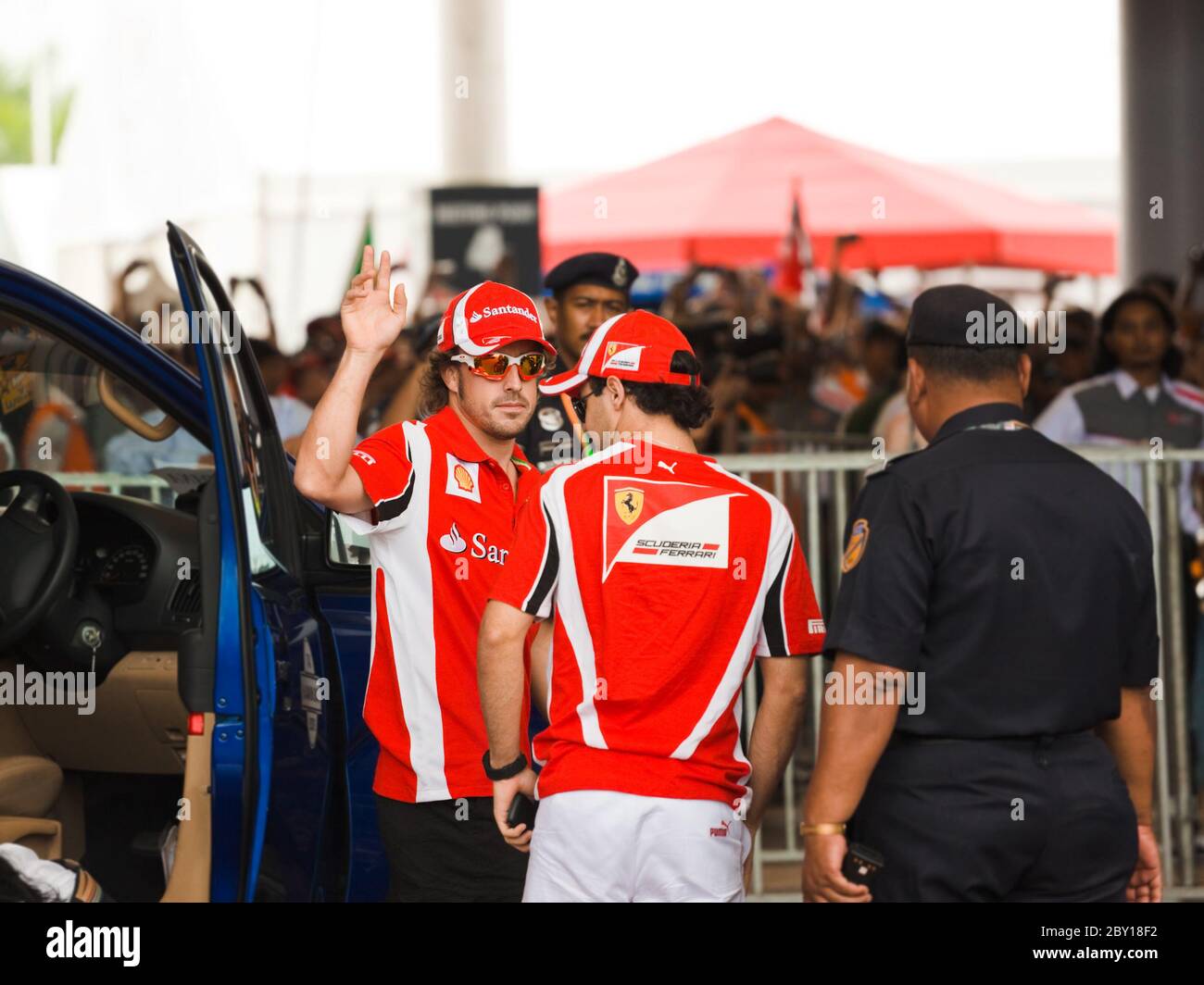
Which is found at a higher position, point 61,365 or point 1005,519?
point 61,365

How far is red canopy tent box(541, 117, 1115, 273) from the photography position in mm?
11719

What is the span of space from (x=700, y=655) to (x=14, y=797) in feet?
6.28

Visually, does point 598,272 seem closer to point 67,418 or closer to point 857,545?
point 67,418

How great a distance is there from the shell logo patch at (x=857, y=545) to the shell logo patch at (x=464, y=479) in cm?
88

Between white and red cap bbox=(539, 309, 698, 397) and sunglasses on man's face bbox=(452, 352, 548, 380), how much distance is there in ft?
0.97

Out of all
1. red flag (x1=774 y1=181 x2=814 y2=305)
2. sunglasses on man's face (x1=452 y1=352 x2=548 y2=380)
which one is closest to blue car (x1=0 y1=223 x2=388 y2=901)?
sunglasses on man's face (x1=452 y1=352 x2=548 y2=380)

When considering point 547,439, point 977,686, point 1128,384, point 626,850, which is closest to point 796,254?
point 1128,384

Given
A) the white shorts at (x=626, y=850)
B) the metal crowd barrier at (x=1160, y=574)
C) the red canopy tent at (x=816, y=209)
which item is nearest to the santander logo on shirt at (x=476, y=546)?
the white shorts at (x=626, y=850)

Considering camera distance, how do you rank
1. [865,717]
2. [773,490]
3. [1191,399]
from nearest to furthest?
[865,717] < [773,490] < [1191,399]

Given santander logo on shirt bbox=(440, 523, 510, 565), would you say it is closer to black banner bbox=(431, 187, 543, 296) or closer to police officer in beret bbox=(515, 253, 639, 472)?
police officer in beret bbox=(515, 253, 639, 472)

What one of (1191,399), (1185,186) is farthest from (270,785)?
(1185,186)

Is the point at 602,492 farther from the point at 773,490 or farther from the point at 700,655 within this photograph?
the point at 773,490

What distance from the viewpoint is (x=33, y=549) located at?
4.01 m
